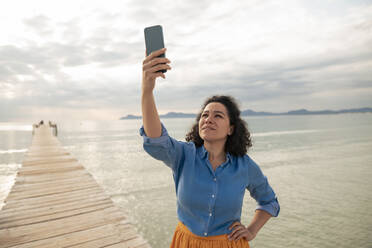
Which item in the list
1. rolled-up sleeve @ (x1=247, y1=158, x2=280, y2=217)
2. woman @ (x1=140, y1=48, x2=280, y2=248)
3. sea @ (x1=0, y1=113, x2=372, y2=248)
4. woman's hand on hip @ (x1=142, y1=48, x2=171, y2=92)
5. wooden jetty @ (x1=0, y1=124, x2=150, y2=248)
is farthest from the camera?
sea @ (x1=0, y1=113, x2=372, y2=248)

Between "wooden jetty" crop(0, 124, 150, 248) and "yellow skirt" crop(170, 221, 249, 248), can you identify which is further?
"wooden jetty" crop(0, 124, 150, 248)

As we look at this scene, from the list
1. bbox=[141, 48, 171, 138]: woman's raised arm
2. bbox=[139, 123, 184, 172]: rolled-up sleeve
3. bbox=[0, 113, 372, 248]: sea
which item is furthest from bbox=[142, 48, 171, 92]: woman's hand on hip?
bbox=[0, 113, 372, 248]: sea

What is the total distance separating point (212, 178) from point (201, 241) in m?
0.54

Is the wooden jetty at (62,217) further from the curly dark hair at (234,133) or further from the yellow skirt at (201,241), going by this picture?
the curly dark hair at (234,133)

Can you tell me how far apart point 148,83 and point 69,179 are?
22.5 ft

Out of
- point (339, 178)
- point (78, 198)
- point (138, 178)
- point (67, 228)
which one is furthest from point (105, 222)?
point (339, 178)

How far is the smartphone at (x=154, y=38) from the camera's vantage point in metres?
1.49

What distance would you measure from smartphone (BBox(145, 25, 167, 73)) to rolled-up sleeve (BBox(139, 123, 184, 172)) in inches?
22.9

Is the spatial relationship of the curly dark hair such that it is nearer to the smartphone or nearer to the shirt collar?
the shirt collar

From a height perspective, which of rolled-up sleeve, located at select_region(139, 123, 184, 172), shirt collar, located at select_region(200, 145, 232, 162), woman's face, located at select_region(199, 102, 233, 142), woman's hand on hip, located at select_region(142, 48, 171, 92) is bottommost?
shirt collar, located at select_region(200, 145, 232, 162)

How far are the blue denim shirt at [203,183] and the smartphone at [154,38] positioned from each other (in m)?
0.62

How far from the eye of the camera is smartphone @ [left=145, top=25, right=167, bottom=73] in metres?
1.49

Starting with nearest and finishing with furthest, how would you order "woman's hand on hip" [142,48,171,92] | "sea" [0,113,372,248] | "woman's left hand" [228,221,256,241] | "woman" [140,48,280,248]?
"woman's hand on hip" [142,48,171,92]
"woman" [140,48,280,248]
"woman's left hand" [228,221,256,241]
"sea" [0,113,372,248]

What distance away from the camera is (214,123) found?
78.7 inches
